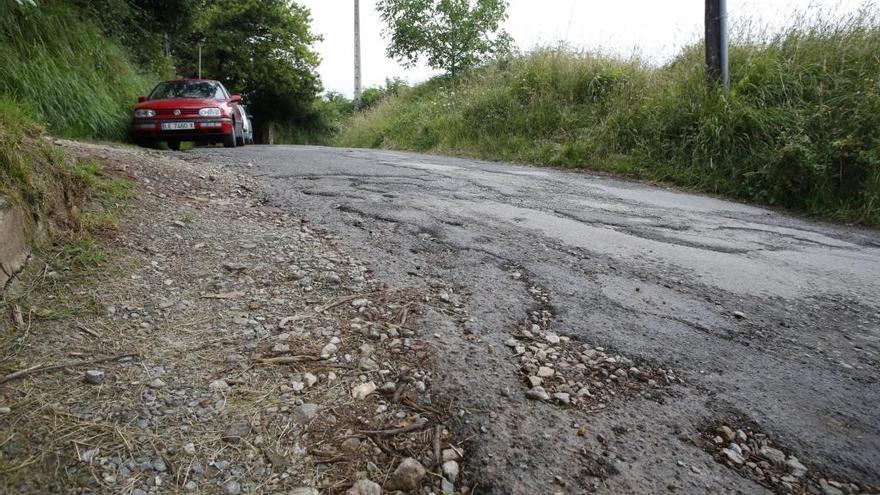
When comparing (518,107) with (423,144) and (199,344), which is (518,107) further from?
(199,344)

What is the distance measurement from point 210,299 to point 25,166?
3.19 ft

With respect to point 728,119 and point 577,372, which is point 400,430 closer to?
point 577,372

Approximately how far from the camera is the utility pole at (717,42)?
6152 millimetres

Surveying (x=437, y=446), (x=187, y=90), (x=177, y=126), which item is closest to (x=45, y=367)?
(x=437, y=446)

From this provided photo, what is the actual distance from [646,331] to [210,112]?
7949mm

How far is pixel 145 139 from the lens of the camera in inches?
302

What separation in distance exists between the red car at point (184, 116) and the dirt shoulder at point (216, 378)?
240 inches

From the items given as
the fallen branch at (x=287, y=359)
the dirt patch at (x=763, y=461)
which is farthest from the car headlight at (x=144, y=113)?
the dirt patch at (x=763, y=461)

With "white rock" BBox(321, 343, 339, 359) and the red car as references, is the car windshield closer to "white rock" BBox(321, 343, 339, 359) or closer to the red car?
the red car

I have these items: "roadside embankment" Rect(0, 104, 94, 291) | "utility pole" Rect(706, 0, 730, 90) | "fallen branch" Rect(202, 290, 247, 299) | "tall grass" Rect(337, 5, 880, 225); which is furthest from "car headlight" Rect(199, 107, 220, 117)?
"utility pole" Rect(706, 0, 730, 90)

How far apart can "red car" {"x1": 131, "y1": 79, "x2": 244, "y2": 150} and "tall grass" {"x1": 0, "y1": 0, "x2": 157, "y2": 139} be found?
361 mm

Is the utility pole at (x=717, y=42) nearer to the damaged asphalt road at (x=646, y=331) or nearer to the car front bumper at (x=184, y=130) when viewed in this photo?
the damaged asphalt road at (x=646, y=331)

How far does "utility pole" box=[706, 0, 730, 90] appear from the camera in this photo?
6.15 m

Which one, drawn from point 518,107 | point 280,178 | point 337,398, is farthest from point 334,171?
point 518,107
